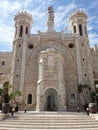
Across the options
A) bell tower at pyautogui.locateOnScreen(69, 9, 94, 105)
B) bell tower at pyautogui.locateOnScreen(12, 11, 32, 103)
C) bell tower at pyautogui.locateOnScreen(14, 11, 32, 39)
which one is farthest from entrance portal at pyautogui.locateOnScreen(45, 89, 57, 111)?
bell tower at pyautogui.locateOnScreen(14, 11, 32, 39)

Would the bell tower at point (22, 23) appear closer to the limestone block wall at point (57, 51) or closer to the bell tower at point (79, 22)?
the limestone block wall at point (57, 51)

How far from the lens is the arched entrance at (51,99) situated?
2741cm

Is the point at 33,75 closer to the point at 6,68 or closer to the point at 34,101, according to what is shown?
the point at 34,101

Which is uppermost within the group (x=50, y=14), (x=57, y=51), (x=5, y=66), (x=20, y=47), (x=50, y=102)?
(x=50, y=14)

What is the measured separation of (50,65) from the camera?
28438mm

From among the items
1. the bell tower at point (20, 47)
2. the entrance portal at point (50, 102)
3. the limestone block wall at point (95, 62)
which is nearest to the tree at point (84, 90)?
the entrance portal at point (50, 102)

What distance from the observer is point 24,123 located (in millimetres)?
14211

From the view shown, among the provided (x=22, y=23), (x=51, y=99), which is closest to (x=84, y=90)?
(x=51, y=99)

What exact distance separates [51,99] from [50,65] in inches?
238

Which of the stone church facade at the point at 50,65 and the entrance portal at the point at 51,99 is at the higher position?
the stone church facade at the point at 50,65

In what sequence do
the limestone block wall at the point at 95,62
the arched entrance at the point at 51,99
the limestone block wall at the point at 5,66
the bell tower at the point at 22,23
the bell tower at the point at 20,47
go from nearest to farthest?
the arched entrance at the point at 51,99 < the bell tower at the point at 20,47 < the limestone block wall at the point at 5,66 < the limestone block wall at the point at 95,62 < the bell tower at the point at 22,23

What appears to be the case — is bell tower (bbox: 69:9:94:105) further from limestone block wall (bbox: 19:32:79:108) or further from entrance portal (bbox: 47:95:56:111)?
entrance portal (bbox: 47:95:56:111)

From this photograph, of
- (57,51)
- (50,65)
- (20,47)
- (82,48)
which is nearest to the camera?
(50,65)

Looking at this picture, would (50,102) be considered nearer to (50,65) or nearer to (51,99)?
(51,99)
